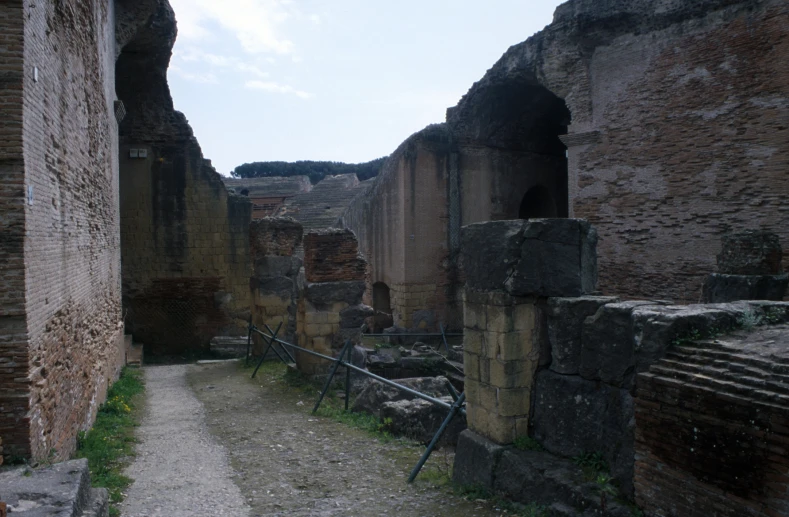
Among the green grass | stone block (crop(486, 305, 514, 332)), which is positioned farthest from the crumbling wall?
stone block (crop(486, 305, 514, 332))

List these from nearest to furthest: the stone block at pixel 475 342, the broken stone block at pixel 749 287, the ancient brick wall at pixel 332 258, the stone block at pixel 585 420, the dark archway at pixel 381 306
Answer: the stone block at pixel 585 420, the stone block at pixel 475 342, the broken stone block at pixel 749 287, the ancient brick wall at pixel 332 258, the dark archway at pixel 381 306

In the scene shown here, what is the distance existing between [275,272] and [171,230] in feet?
13.7

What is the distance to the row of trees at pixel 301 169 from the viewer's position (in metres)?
50.5

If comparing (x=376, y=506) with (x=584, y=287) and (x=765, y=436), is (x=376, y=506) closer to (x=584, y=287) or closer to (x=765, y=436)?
(x=584, y=287)

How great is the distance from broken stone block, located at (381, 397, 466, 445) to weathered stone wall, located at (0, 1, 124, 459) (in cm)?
318

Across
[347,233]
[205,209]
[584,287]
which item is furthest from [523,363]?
[205,209]

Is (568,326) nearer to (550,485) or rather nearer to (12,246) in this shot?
(550,485)

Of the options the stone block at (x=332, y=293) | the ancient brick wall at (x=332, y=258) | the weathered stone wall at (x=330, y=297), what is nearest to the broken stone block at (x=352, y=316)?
the weathered stone wall at (x=330, y=297)

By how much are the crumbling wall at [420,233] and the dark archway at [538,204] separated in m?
3.33

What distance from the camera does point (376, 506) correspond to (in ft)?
16.3

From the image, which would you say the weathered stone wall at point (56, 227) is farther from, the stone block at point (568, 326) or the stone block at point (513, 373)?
the stone block at point (568, 326)

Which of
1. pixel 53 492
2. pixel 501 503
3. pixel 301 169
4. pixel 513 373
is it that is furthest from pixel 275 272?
pixel 301 169

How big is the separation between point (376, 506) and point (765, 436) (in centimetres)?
299

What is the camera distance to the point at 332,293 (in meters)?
9.94
